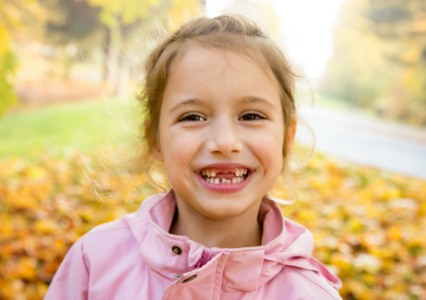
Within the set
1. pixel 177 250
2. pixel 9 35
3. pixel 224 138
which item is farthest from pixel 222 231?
pixel 9 35

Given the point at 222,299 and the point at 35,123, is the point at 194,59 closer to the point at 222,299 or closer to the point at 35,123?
the point at 222,299

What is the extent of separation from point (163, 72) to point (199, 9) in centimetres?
43

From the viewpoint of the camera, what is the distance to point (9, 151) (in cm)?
365

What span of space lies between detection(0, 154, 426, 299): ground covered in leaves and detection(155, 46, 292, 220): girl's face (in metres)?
0.69

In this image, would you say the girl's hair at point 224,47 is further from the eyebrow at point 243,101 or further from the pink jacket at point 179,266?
the pink jacket at point 179,266

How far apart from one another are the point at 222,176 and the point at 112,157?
1.11 meters

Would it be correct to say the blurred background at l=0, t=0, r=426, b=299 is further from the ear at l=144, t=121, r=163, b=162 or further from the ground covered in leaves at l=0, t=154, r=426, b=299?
the ear at l=144, t=121, r=163, b=162

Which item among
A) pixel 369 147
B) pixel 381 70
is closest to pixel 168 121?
pixel 369 147

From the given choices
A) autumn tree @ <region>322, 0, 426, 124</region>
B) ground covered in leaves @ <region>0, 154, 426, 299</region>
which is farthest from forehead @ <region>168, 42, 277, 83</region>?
autumn tree @ <region>322, 0, 426, 124</region>

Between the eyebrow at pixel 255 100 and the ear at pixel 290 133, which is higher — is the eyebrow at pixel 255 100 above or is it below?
above

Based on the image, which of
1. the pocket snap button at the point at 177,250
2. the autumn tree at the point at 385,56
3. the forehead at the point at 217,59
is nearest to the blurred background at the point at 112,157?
the forehead at the point at 217,59

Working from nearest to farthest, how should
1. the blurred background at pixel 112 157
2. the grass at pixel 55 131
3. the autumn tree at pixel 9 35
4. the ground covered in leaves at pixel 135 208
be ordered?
the blurred background at pixel 112 157, the ground covered in leaves at pixel 135 208, the autumn tree at pixel 9 35, the grass at pixel 55 131

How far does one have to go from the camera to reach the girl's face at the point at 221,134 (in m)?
1.49

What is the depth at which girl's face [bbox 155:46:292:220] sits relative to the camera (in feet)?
4.88
